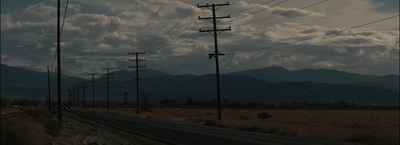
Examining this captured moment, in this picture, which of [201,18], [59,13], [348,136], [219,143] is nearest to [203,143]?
[219,143]

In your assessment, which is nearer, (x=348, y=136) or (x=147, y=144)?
(x=147, y=144)

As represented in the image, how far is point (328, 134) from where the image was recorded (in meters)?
28.8

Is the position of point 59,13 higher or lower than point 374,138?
higher

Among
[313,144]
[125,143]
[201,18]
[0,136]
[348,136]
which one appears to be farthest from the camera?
[201,18]

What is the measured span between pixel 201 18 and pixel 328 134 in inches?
990

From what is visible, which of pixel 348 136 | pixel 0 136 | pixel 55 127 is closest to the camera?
pixel 0 136

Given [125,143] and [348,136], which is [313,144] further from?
[125,143]

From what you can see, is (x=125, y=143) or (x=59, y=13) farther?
(x=59, y=13)

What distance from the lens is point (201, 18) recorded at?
1978 inches

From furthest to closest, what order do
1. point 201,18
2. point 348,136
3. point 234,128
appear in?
point 201,18 → point 234,128 → point 348,136

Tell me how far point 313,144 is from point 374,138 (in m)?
4.96

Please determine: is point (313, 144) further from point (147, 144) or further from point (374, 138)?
point (147, 144)

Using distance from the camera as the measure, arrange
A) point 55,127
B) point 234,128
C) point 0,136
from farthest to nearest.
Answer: point 234,128
point 55,127
point 0,136

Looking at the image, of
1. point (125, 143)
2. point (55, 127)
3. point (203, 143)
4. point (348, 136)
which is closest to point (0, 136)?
point (125, 143)
